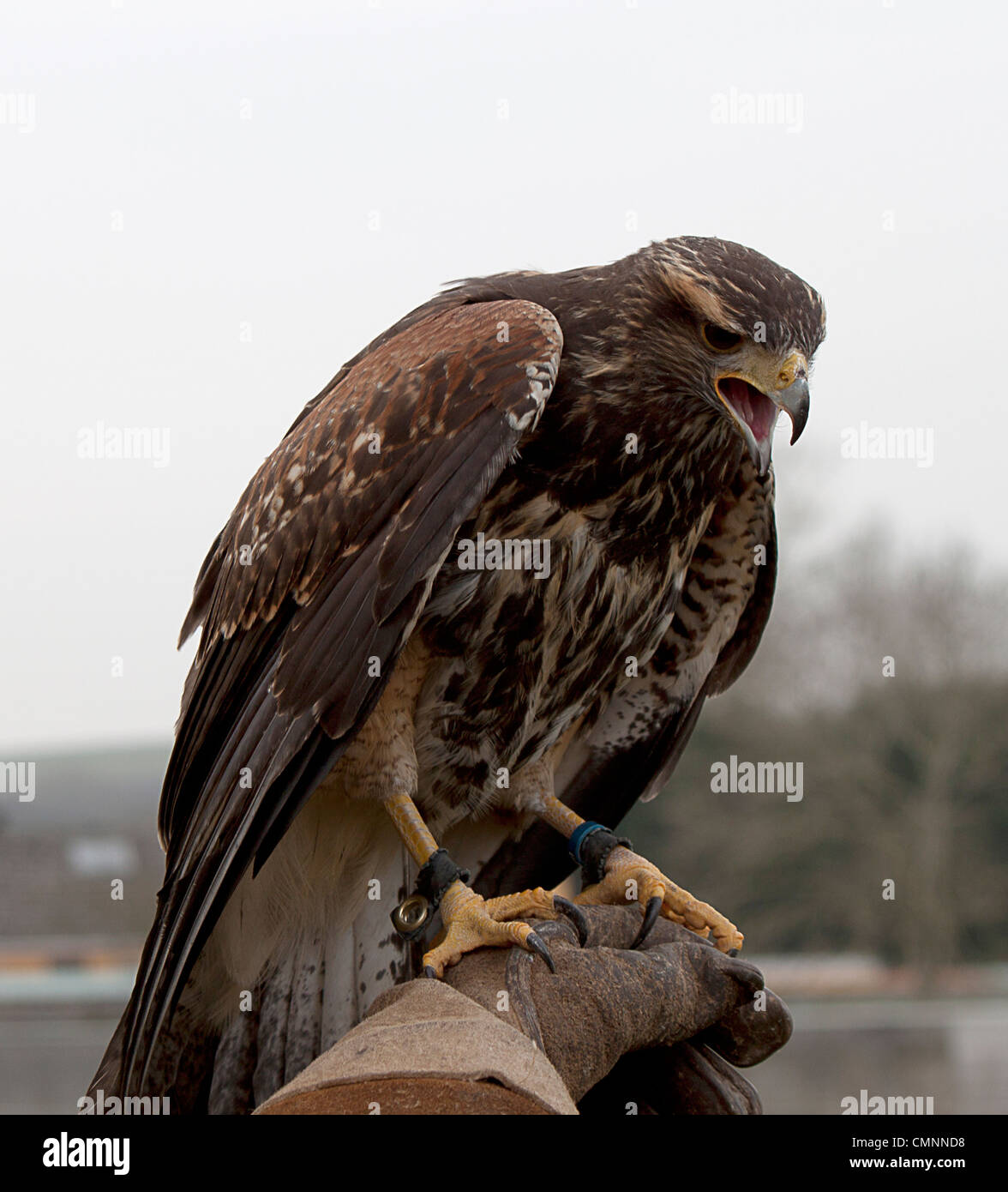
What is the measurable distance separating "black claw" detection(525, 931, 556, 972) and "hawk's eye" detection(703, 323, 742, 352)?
5.65ft

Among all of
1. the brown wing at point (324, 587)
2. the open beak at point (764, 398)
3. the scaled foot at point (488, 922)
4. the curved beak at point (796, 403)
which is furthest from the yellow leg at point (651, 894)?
the curved beak at point (796, 403)

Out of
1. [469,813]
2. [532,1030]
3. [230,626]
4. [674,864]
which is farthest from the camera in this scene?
[674,864]

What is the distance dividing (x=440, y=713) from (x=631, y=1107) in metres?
1.25

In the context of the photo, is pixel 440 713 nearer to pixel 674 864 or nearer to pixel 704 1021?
pixel 704 1021

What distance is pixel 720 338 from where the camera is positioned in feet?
11.5

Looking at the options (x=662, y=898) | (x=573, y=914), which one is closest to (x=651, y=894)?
(x=662, y=898)

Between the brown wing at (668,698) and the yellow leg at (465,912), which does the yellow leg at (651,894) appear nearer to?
the brown wing at (668,698)

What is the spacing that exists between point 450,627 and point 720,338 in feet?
3.74

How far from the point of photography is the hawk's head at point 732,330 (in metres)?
3.35

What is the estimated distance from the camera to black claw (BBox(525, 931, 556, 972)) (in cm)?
328
